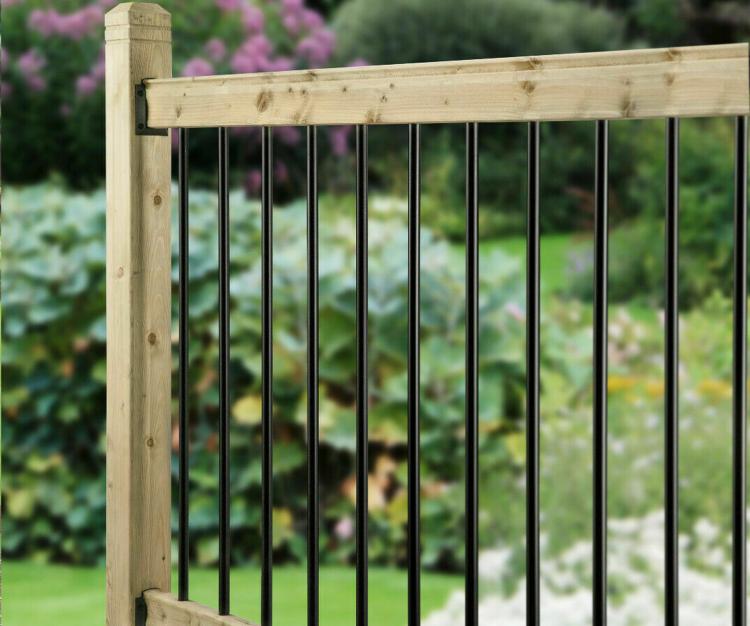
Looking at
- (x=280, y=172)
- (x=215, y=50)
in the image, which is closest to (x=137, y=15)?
(x=215, y=50)

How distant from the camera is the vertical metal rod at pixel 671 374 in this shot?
1.45 m

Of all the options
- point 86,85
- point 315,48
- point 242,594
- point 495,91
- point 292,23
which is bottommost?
point 242,594

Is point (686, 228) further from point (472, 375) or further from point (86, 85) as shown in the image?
point (472, 375)

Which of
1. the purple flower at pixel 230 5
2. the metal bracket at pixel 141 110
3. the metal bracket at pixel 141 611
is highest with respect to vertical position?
the purple flower at pixel 230 5

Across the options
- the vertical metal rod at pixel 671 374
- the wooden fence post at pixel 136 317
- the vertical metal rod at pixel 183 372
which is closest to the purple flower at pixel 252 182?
the wooden fence post at pixel 136 317

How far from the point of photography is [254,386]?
13.6 ft

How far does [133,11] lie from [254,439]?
2246 millimetres

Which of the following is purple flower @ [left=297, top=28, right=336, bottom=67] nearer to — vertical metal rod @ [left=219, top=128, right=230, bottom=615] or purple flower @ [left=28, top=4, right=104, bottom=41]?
purple flower @ [left=28, top=4, right=104, bottom=41]

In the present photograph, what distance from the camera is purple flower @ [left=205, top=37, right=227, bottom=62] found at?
4859 millimetres

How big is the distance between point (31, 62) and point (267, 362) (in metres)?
3.28

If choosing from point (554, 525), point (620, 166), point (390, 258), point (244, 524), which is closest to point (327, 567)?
point (244, 524)

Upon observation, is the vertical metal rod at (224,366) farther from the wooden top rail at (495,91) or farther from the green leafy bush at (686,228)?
the green leafy bush at (686,228)

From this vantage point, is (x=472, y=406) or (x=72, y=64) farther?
(x=72, y=64)

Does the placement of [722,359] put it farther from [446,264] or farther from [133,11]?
[133,11]
